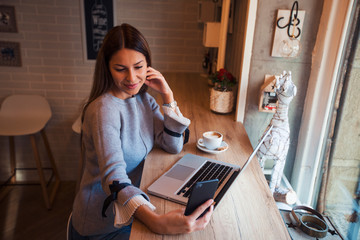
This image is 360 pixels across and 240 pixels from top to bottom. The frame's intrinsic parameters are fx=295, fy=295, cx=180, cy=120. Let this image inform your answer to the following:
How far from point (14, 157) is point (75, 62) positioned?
1.35 metres

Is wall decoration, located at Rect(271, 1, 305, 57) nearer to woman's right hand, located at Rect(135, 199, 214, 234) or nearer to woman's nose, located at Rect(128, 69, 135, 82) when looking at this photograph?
woman's nose, located at Rect(128, 69, 135, 82)

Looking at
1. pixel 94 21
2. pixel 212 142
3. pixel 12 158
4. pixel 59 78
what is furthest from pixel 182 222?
pixel 12 158

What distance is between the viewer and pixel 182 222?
845mm

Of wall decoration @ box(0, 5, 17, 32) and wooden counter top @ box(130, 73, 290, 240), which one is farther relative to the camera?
wall decoration @ box(0, 5, 17, 32)

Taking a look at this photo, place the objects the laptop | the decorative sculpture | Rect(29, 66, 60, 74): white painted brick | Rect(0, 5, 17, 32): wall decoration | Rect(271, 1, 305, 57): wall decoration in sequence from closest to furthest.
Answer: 1. the laptop
2. the decorative sculpture
3. Rect(271, 1, 305, 57): wall decoration
4. Rect(0, 5, 17, 32): wall decoration
5. Rect(29, 66, 60, 74): white painted brick

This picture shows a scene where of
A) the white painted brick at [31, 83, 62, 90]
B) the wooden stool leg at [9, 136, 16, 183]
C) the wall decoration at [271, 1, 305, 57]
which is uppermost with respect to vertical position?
the wall decoration at [271, 1, 305, 57]

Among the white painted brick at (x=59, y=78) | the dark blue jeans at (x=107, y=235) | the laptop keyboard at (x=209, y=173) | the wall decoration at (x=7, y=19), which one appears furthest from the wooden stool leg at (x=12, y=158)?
the laptop keyboard at (x=209, y=173)

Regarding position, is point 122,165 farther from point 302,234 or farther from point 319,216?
point 319,216

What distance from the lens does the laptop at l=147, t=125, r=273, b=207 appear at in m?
1.04

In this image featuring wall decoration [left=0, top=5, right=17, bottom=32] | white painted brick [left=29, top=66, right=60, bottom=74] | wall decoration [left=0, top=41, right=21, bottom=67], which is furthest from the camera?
white painted brick [left=29, top=66, right=60, bottom=74]

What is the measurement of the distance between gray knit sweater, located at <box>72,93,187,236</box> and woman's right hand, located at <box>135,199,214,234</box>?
0.12m

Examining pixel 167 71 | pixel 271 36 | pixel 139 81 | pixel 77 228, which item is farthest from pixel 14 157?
pixel 271 36

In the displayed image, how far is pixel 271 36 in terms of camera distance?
1.64 m

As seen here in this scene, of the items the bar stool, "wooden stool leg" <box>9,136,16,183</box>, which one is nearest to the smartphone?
the bar stool
